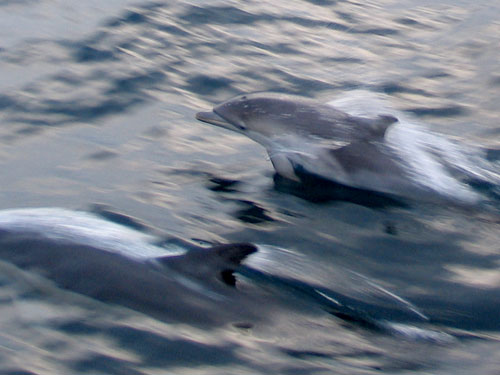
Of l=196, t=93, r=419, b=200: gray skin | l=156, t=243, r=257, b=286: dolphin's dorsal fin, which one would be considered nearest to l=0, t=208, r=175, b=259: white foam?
l=156, t=243, r=257, b=286: dolphin's dorsal fin

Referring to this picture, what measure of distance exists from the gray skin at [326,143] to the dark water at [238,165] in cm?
18

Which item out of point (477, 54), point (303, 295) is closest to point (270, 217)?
point (303, 295)

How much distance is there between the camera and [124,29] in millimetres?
11461

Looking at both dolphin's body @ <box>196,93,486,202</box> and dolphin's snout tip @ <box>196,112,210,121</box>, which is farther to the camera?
dolphin's snout tip @ <box>196,112,210,121</box>

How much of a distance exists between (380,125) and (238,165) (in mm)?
1273

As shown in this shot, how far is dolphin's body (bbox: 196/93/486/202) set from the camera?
777cm

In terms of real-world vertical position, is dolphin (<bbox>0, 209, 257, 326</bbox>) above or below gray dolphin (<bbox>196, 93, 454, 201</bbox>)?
below

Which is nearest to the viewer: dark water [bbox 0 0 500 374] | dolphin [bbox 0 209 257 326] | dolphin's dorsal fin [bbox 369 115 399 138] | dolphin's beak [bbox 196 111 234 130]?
dark water [bbox 0 0 500 374]

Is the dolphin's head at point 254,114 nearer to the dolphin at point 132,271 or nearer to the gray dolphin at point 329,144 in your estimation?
the gray dolphin at point 329,144

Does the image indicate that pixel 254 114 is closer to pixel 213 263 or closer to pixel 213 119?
pixel 213 119

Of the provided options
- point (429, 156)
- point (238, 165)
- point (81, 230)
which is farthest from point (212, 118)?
point (81, 230)

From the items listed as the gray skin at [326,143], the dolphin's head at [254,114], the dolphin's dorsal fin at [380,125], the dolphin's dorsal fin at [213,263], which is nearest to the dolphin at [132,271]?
the dolphin's dorsal fin at [213,263]

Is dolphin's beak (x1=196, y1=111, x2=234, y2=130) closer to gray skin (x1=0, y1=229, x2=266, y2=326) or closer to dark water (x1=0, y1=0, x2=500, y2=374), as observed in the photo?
dark water (x1=0, y1=0, x2=500, y2=374)

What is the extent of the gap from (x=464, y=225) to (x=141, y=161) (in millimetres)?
2801
